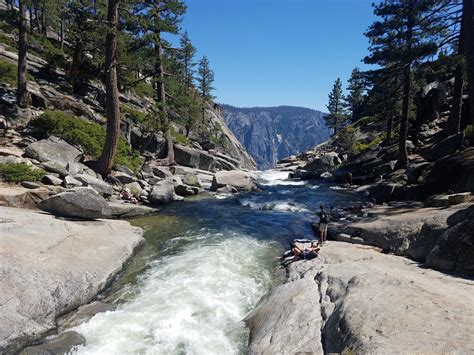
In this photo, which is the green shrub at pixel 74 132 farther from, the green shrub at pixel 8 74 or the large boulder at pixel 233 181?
the green shrub at pixel 8 74

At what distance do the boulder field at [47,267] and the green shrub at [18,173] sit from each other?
3.59 metres

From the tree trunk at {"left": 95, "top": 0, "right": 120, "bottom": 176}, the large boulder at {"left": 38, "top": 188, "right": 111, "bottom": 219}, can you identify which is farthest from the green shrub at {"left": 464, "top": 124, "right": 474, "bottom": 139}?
the tree trunk at {"left": 95, "top": 0, "right": 120, "bottom": 176}

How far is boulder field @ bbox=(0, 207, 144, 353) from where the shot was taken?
254 inches

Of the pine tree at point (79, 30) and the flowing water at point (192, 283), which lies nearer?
the flowing water at point (192, 283)

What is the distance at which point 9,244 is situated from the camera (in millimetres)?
8031

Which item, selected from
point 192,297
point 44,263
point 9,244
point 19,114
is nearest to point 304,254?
point 192,297

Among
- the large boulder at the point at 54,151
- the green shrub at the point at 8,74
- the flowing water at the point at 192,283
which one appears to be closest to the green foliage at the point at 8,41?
the green shrub at the point at 8,74

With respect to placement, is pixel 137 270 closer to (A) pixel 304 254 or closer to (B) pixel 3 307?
(B) pixel 3 307

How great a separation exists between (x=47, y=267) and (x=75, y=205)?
167 inches

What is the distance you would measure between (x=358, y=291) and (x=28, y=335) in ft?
21.5

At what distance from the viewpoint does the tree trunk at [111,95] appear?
57.3 feet

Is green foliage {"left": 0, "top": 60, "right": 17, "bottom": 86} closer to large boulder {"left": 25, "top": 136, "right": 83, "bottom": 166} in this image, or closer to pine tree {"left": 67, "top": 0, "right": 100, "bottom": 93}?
pine tree {"left": 67, "top": 0, "right": 100, "bottom": 93}

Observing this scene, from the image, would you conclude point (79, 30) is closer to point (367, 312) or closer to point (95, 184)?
point (95, 184)

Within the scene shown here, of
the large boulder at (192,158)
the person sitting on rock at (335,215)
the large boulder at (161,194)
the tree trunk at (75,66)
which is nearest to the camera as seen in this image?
the person sitting on rock at (335,215)
